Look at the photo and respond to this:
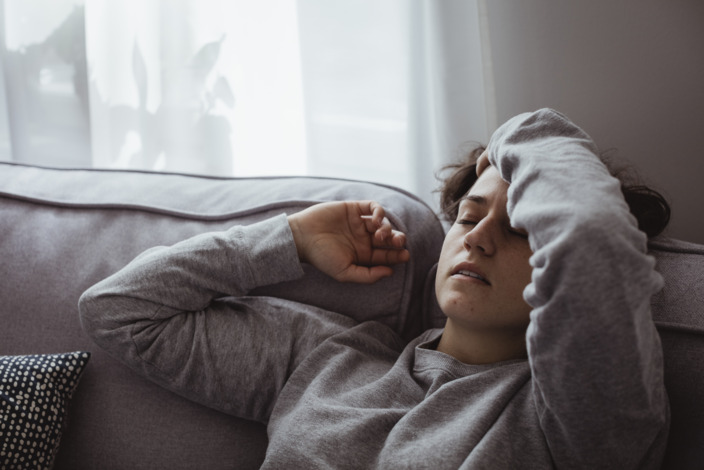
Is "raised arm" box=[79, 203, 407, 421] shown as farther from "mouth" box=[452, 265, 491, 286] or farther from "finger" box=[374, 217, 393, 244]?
"mouth" box=[452, 265, 491, 286]

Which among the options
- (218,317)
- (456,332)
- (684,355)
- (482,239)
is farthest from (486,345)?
(218,317)

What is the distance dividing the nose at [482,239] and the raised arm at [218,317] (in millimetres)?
177

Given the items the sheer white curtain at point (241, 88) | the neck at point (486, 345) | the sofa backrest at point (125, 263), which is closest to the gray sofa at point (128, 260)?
the sofa backrest at point (125, 263)

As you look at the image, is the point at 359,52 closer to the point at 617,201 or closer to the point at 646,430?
the point at 617,201

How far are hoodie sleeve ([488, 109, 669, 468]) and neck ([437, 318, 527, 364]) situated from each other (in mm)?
186

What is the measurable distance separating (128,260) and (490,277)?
0.68 metres

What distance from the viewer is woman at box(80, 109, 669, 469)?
0.76 meters

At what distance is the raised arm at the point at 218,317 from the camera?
1.11 meters

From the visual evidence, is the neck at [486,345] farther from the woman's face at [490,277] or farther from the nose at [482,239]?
the nose at [482,239]

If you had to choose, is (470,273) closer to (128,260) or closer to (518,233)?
(518,233)

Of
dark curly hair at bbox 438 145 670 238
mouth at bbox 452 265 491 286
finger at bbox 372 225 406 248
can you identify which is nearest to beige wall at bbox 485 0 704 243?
dark curly hair at bbox 438 145 670 238

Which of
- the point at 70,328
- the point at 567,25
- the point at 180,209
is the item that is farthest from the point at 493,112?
the point at 70,328

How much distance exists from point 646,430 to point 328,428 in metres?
0.44

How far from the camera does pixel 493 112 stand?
4.88ft
